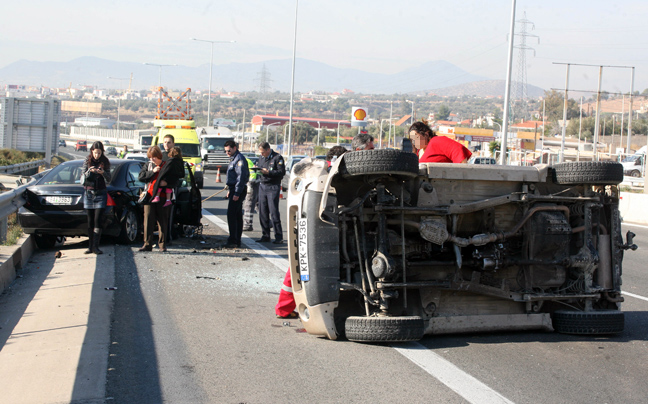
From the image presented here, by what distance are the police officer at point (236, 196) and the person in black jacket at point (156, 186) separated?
1101mm

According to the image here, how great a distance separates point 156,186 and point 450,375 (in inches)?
266

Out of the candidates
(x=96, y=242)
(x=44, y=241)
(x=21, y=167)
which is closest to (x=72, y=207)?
(x=96, y=242)

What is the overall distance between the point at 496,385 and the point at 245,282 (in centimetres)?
442

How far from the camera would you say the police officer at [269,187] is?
1227 centimetres

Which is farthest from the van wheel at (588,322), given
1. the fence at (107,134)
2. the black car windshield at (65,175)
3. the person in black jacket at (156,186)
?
the fence at (107,134)

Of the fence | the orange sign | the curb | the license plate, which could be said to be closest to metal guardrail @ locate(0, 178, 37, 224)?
the curb

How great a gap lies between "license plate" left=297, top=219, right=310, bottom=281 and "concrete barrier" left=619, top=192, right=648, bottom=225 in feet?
59.0

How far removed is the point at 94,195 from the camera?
1030cm

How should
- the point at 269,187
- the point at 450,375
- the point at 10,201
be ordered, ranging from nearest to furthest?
the point at 450,375, the point at 10,201, the point at 269,187

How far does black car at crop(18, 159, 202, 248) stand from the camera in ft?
34.4

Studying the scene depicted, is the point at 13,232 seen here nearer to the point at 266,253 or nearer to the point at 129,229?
the point at 129,229

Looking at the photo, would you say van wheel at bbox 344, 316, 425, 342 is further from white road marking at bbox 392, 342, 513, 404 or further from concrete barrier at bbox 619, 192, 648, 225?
concrete barrier at bbox 619, 192, 648, 225

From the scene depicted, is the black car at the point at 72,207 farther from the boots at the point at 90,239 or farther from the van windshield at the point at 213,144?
the van windshield at the point at 213,144

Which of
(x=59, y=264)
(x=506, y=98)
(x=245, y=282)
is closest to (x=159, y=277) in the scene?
(x=245, y=282)
